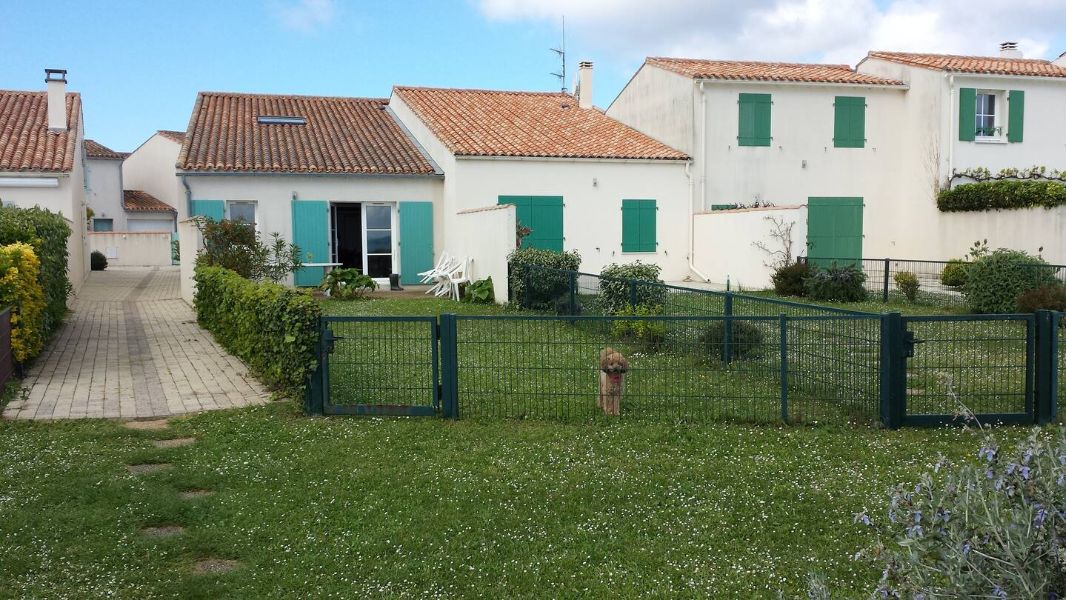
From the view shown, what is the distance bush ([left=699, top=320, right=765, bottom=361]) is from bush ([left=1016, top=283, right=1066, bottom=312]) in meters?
7.64

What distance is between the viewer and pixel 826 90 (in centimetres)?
2312

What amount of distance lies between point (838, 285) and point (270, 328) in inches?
494

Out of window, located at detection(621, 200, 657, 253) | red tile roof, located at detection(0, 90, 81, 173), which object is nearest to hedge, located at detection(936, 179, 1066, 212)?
window, located at detection(621, 200, 657, 253)

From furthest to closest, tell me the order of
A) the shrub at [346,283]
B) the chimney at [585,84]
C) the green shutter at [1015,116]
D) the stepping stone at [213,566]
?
the chimney at [585,84] → the green shutter at [1015,116] → the shrub at [346,283] → the stepping stone at [213,566]

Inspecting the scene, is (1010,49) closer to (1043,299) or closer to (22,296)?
(1043,299)

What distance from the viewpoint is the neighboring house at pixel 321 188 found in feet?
68.3

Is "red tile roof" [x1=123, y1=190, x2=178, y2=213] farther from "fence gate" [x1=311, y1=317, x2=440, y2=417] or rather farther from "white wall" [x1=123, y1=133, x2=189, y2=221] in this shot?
"fence gate" [x1=311, y1=317, x2=440, y2=417]

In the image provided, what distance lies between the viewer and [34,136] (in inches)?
905

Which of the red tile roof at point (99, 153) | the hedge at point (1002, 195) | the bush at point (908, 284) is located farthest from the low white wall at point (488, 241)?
the red tile roof at point (99, 153)

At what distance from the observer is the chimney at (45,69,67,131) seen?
2352 cm

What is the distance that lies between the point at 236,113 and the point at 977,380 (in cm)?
2239

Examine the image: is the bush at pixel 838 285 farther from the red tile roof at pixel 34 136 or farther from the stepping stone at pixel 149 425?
the red tile roof at pixel 34 136

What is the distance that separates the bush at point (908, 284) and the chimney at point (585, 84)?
41.0 feet

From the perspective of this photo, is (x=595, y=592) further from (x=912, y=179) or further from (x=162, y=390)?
(x=912, y=179)
